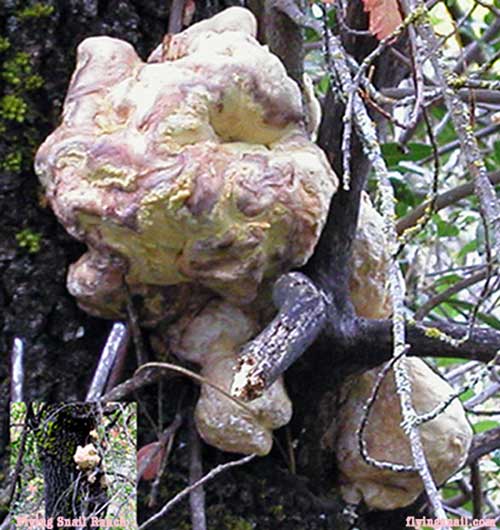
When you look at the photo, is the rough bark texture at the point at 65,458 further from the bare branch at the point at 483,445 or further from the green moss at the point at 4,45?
the bare branch at the point at 483,445

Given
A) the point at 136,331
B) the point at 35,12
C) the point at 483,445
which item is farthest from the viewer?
the point at 483,445

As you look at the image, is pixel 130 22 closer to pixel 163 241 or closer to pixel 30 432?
pixel 163 241

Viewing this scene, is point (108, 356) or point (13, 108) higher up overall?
point (13, 108)

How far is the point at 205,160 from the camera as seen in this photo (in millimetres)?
1073

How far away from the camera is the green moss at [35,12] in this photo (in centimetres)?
130

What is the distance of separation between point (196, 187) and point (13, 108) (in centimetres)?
36

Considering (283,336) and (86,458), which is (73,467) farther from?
(283,336)

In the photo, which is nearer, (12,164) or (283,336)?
(283,336)

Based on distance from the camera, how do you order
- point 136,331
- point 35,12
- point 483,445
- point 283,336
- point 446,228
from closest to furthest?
1. point 283,336
2. point 136,331
3. point 35,12
4. point 483,445
5. point 446,228

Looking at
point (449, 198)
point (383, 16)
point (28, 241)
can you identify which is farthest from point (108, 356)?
point (449, 198)

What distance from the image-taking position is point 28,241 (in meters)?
1.25

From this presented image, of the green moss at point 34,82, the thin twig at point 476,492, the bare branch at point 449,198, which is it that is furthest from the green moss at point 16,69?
the thin twig at point 476,492

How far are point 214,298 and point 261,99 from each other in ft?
0.84

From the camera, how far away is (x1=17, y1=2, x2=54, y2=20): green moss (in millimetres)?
1297
